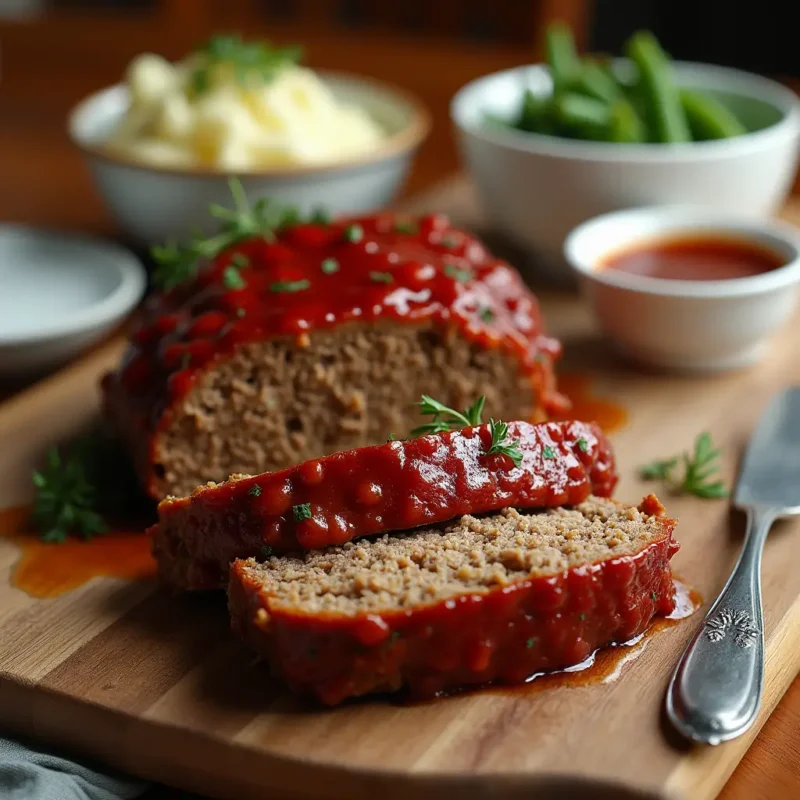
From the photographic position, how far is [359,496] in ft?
12.4

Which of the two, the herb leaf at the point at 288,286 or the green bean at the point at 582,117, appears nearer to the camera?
the herb leaf at the point at 288,286

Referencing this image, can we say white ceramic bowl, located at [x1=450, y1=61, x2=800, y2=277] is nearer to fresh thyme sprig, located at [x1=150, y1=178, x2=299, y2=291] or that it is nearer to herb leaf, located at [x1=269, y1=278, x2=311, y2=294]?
fresh thyme sprig, located at [x1=150, y1=178, x2=299, y2=291]

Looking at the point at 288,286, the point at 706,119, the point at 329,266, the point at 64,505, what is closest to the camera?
the point at 64,505

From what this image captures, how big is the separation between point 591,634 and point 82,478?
2.18 meters

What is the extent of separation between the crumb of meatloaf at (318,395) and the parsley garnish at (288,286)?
227 mm

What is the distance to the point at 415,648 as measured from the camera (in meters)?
3.47

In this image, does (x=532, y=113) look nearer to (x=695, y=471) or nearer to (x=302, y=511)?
(x=695, y=471)

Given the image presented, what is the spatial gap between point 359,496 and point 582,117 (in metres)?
3.64

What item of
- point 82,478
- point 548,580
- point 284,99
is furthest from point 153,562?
point 284,99

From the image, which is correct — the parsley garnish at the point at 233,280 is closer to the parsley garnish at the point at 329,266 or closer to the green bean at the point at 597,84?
the parsley garnish at the point at 329,266

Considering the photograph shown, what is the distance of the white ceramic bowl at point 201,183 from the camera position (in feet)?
21.5

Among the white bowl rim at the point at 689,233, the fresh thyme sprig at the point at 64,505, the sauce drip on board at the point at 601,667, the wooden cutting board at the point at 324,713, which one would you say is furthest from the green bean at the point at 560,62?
the sauce drip on board at the point at 601,667

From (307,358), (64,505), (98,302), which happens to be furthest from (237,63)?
(64,505)

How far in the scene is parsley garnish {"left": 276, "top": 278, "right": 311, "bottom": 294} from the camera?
4758 millimetres
